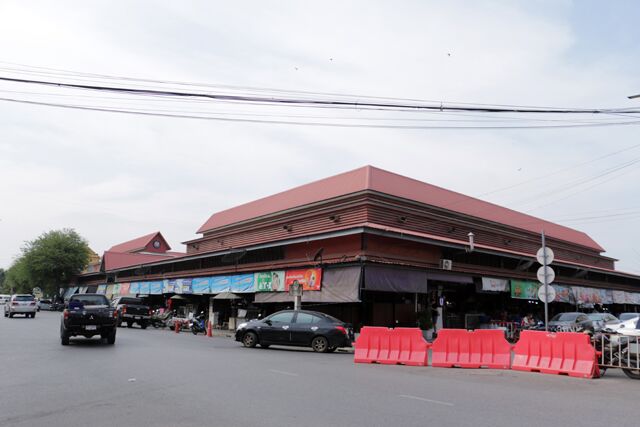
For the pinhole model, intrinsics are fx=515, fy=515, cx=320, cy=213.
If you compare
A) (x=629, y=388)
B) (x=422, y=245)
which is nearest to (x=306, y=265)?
(x=422, y=245)

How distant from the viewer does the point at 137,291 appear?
50.2 m

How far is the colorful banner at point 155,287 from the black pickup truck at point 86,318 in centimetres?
2700

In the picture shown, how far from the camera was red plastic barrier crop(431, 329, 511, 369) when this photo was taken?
14430mm

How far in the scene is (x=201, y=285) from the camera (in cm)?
3703

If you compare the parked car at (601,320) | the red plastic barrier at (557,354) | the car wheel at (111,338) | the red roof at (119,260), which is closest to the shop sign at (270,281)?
the car wheel at (111,338)

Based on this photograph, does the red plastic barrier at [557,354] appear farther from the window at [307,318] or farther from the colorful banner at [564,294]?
the colorful banner at [564,294]

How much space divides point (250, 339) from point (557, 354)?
1106cm

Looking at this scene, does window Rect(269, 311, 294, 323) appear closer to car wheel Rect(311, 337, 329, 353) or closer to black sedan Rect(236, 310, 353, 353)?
black sedan Rect(236, 310, 353, 353)

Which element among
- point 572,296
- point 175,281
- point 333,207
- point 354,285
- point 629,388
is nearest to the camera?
point 629,388

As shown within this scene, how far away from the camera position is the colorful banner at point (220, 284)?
33.2 meters

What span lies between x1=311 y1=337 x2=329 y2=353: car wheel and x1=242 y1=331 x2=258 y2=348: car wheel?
245 centimetres

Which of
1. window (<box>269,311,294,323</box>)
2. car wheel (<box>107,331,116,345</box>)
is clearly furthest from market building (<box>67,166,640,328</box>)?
car wheel (<box>107,331,116,345</box>)

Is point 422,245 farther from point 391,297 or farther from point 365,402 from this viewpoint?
point 365,402

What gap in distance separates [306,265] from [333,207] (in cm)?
395
